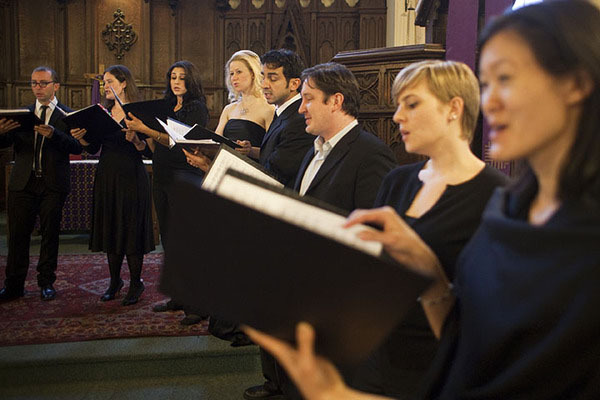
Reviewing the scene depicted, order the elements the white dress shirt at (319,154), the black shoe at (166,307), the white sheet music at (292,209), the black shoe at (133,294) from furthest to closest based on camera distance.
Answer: the black shoe at (133,294)
the black shoe at (166,307)
the white dress shirt at (319,154)
the white sheet music at (292,209)

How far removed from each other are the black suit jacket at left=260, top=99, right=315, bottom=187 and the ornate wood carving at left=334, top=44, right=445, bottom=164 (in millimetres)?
935

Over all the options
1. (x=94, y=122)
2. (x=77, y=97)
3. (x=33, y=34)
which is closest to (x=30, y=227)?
(x=94, y=122)

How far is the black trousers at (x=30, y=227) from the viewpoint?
381 cm

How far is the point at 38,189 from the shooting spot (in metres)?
3.85

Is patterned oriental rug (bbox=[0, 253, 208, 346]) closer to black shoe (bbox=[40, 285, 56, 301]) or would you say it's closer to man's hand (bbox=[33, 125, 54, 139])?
black shoe (bbox=[40, 285, 56, 301])

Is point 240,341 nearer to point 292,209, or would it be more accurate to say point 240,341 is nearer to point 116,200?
point 116,200

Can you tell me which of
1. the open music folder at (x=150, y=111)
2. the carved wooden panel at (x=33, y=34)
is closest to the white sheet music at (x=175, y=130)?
the open music folder at (x=150, y=111)

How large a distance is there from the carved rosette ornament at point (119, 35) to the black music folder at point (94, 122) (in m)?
5.67

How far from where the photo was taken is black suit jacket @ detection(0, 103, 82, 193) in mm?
3791

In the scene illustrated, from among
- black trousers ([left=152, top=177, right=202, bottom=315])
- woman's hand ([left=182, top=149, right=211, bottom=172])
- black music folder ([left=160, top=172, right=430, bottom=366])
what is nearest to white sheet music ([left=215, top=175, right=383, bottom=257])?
black music folder ([left=160, top=172, right=430, bottom=366])

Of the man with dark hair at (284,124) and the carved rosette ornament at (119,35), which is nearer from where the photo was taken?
the man with dark hair at (284,124)

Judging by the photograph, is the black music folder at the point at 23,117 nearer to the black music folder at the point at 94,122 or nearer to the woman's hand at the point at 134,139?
the black music folder at the point at 94,122

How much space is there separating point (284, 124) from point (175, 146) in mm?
989

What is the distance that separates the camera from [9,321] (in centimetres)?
341
